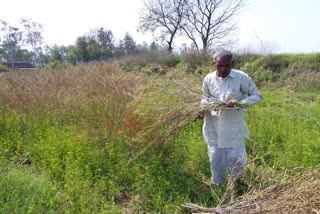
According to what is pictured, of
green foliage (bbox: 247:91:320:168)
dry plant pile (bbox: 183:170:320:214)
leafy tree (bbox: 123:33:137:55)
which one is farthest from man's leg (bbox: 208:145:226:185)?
leafy tree (bbox: 123:33:137:55)

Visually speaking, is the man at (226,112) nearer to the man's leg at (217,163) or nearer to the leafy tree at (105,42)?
the man's leg at (217,163)

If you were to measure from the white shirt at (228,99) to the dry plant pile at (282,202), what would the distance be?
72 cm

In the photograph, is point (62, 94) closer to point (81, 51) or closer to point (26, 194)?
point (26, 194)

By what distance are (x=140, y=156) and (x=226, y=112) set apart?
1437 mm

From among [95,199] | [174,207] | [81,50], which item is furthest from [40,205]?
[81,50]

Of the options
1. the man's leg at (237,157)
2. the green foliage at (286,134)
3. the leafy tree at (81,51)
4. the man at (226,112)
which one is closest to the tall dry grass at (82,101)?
the man at (226,112)

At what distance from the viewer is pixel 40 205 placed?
9.51 feet

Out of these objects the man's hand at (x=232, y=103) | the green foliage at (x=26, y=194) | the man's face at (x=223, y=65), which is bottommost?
the green foliage at (x=26, y=194)

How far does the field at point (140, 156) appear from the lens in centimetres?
278

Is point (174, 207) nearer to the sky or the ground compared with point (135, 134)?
nearer to the ground

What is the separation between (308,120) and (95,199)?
156 inches

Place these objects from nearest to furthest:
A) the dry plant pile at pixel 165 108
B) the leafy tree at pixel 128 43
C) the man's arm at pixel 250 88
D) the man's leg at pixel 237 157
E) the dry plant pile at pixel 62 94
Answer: the man's arm at pixel 250 88, the man's leg at pixel 237 157, the dry plant pile at pixel 165 108, the dry plant pile at pixel 62 94, the leafy tree at pixel 128 43

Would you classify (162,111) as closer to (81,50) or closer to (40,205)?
(40,205)

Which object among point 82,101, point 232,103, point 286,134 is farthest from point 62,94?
point 286,134
